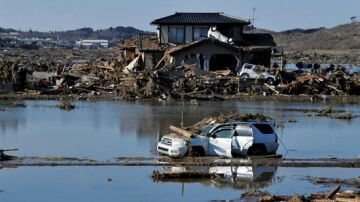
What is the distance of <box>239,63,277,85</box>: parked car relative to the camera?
6019cm

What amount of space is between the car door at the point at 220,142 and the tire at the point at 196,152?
284 millimetres

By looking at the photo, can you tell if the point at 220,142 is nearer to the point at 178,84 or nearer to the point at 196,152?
the point at 196,152

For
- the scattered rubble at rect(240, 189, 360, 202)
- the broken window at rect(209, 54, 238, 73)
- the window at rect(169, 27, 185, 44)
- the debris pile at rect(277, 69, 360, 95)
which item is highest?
the window at rect(169, 27, 185, 44)

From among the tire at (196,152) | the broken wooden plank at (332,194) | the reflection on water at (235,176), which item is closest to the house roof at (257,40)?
the tire at (196,152)

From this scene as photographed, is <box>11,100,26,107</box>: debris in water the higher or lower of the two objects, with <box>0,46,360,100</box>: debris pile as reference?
lower

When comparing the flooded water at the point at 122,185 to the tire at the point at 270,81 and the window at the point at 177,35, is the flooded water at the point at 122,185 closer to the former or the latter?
the tire at the point at 270,81

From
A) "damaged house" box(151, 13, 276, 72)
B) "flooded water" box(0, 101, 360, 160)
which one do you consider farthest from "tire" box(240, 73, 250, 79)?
"flooded water" box(0, 101, 360, 160)

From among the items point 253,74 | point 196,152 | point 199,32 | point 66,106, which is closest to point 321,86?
point 253,74

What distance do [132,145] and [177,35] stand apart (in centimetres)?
3642

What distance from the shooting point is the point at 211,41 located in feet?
212

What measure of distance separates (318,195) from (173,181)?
4.81 metres

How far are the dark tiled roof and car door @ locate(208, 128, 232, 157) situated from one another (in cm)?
3885

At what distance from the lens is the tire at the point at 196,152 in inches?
1141

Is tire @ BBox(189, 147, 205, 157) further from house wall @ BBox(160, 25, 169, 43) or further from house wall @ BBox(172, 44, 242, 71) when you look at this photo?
house wall @ BBox(160, 25, 169, 43)
